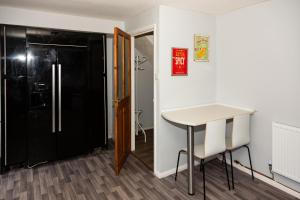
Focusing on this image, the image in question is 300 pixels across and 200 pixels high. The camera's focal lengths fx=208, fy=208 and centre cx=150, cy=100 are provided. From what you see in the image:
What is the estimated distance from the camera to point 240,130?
2.60 m

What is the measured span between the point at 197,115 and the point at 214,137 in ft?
1.20

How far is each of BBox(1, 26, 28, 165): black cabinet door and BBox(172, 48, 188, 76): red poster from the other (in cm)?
207

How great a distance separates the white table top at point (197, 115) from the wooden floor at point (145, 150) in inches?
38.7

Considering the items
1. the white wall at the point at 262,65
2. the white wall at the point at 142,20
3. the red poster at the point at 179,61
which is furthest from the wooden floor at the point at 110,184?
the white wall at the point at 142,20

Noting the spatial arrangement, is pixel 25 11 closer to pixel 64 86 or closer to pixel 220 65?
pixel 64 86

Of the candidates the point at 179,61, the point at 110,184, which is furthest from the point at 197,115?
the point at 110,184

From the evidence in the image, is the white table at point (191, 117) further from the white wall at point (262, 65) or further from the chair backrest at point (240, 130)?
the white wall at point (262, 65)

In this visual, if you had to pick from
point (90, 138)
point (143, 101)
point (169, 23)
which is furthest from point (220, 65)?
point (90, 138)

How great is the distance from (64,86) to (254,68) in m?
2.74

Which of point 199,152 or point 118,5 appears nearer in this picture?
point 199,152

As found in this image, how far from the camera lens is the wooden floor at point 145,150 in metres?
3.35

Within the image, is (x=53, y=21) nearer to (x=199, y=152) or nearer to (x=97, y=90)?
(x=97, y=90)

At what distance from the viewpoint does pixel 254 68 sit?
2.81m

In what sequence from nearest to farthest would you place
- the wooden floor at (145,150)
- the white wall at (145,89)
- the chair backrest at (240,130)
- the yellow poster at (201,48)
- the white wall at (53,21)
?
the chair backrest at (240,130) < the white wall at (53,21) < the yellow poster at (201,48) < the wooden floor at (145,150) < the white wall at (145,89)
